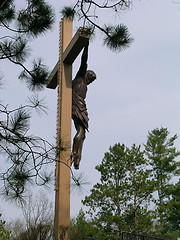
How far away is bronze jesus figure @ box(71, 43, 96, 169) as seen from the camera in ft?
14.5

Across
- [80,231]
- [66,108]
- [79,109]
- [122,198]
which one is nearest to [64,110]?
[66,108]

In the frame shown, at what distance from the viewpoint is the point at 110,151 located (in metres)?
14.4

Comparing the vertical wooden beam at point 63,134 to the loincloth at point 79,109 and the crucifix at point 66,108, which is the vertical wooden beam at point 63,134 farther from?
the loincloth at point 79,109

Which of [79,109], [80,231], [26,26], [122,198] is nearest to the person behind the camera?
[26,26]

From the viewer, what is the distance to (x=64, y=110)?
4359mm

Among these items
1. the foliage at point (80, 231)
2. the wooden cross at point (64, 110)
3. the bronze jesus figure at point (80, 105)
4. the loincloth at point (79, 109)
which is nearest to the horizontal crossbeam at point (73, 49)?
the wooden cross at point (64, 110)

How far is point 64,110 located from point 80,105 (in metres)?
0.30

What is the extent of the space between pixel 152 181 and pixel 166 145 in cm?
647

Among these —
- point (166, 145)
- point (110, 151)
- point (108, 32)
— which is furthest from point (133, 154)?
point (108, 32)

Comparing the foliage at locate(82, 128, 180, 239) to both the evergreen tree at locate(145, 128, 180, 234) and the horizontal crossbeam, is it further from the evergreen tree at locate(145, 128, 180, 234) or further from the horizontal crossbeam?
the horizontal crossbeam

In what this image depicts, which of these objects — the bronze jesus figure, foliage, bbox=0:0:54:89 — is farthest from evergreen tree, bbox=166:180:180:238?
foliage, bbox=0:0:54:89

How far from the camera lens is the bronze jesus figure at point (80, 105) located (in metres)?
4.42

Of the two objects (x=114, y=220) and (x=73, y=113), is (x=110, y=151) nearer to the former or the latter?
(x=114, y=220)

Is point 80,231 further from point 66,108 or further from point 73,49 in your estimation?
point 73,49
